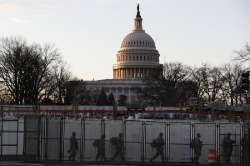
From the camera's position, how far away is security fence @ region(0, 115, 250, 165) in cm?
3653

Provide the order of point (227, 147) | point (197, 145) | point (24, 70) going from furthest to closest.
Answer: point (24, 70), point (197, 145), point (227, 147)

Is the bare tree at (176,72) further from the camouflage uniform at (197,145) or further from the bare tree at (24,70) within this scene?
the camouflage uniform at (197,145)

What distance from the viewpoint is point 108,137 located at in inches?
1478

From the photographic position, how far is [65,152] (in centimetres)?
3722

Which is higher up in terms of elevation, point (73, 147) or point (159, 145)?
point (159, 145)

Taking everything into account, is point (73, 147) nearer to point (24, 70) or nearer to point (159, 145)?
point (159, 145)

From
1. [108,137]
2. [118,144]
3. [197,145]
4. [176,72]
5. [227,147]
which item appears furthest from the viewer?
[176,72]

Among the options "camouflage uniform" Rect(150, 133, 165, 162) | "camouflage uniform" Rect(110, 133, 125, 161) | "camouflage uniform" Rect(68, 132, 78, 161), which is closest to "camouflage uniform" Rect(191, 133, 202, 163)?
"camouflage uniform" Rect(150, 133, 165, 162)

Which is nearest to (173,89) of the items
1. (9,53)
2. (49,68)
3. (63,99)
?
(63,99)

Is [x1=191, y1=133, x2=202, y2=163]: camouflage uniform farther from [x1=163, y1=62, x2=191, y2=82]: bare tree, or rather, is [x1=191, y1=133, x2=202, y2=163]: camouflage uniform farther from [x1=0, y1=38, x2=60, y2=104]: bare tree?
[x1=163, y1=62, x2=191, y2=82]: bare tree

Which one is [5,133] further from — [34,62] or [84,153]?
[34,62]

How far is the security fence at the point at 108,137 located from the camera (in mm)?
36531

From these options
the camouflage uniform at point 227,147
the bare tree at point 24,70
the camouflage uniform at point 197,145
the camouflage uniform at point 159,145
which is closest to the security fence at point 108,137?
the camouflage uniform at point 227,147

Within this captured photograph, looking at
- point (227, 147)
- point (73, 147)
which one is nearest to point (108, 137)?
point (73, 147)
